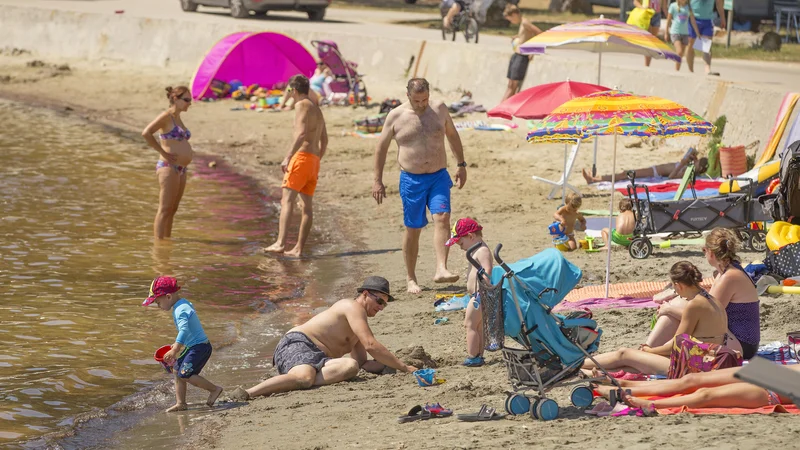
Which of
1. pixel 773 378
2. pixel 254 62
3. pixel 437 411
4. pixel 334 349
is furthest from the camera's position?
pixel 254 62

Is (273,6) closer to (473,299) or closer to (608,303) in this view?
(608,303)

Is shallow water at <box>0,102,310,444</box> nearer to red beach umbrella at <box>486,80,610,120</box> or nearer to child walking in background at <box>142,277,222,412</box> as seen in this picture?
child walking in background at <box>142,277,222,412</box>

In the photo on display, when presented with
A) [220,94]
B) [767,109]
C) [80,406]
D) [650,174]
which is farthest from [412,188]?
[220,94]

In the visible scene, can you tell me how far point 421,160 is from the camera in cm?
1099

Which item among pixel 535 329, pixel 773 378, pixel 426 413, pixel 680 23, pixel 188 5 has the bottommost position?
pixel 426 413

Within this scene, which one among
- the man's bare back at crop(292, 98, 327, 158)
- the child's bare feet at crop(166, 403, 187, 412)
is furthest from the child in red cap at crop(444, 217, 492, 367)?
the man's bare back at crop(292, 98, 327, 158)

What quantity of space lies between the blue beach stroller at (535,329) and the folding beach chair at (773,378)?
7.91 ft

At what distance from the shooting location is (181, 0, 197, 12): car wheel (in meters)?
30.9

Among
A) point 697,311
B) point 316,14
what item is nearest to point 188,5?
point 316,14

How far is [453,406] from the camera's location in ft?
25.1

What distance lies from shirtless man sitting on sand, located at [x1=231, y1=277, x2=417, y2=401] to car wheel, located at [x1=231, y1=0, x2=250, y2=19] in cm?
2170

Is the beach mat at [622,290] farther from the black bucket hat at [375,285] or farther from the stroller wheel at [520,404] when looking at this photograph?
the stroller wheel at [520,404]

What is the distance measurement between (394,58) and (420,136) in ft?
44.7

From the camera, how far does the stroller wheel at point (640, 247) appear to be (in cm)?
1184
